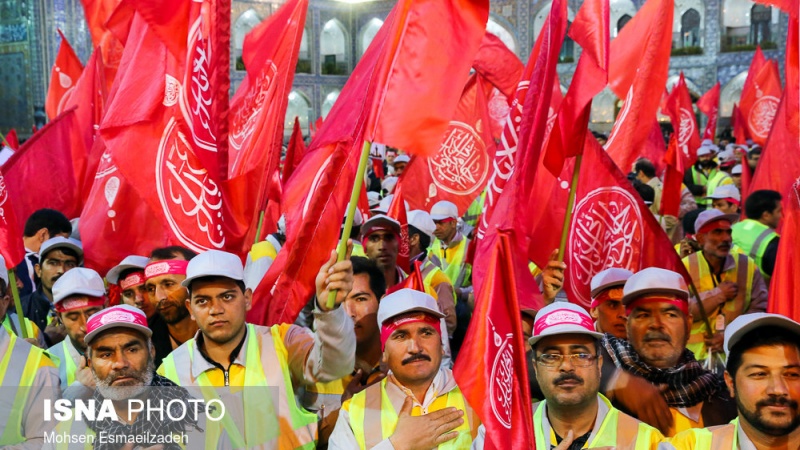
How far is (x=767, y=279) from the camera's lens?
5102mm

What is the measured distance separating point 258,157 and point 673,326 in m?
2.26

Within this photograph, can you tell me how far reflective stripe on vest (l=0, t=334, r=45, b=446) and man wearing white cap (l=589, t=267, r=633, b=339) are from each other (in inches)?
83.3

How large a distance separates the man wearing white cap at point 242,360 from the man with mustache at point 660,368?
0.90m

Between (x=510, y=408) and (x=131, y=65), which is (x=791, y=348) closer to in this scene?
(x=510, y=408)

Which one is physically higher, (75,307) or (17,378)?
(75,307)

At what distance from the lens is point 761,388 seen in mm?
2527

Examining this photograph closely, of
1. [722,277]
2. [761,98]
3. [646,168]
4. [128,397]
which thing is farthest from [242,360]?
[761,98]

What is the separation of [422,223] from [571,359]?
3246 mm

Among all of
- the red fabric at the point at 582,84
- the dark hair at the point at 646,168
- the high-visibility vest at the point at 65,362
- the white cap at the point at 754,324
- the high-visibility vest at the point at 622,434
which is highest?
the red fabric at the point at 582,84

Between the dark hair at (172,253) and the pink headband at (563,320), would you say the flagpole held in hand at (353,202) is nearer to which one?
the pink headband at (563,320)

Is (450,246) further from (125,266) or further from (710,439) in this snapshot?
(710,439)

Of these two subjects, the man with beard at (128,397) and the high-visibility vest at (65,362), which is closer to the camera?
the man with beard at (128,397)

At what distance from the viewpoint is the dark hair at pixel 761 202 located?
18.0 ft

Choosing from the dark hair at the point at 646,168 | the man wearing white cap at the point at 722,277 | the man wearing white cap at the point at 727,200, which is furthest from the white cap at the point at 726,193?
the dark hair at the point at 646,168
